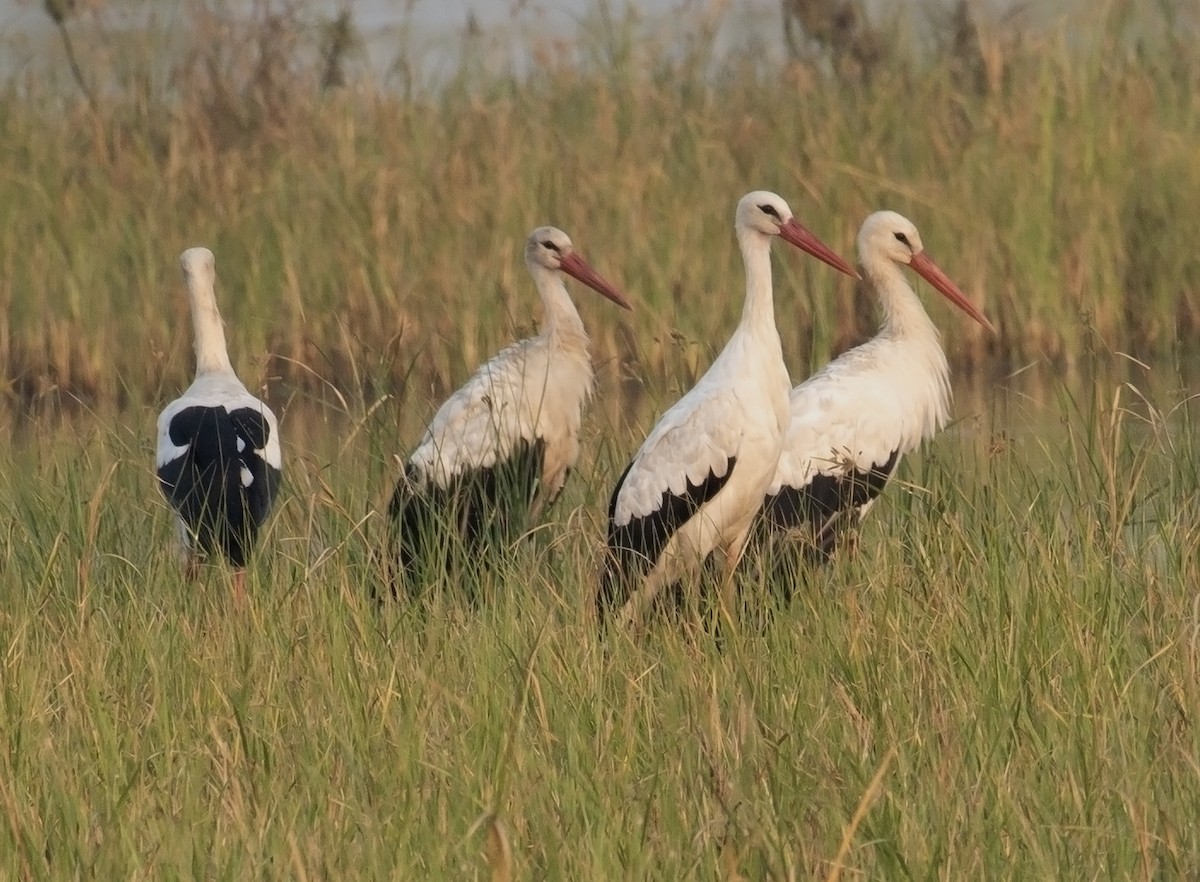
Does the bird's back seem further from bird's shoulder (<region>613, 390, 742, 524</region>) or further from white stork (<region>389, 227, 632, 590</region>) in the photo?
bird's shoulder (<region>613, 390, 742, 524</region>)

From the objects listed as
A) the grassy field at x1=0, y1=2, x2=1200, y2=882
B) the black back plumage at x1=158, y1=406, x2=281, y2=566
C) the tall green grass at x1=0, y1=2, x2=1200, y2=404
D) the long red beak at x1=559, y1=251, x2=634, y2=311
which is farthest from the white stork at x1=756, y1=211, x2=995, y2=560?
the tall green grass at x1=0, y1=2, x2=1200, y2=404

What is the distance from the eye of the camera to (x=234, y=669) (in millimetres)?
3777

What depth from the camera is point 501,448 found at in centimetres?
496

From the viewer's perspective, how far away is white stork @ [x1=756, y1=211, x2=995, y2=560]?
4.94 meters

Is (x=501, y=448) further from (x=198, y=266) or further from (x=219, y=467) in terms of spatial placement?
(x=198, y=266)

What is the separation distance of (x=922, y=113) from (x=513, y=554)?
5015 mm

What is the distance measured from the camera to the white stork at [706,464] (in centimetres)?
457

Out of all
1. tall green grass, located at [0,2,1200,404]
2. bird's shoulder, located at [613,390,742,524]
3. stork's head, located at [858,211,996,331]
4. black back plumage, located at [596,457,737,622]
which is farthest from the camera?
tall green grass, located at [0,2,1200,404]

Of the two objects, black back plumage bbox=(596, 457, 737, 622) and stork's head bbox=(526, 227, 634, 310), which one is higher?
stork's head bbox=(526, 227, 634, 310)

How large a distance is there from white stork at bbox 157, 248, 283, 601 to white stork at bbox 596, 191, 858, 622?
0.82 meters

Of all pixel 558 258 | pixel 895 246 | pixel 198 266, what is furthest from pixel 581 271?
pixel 198 266

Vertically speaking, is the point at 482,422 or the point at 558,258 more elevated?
the point at 558,258

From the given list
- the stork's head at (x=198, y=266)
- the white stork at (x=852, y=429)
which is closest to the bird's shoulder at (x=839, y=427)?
the white stork at (x=852, y=429)

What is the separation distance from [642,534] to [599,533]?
1.24 feet
